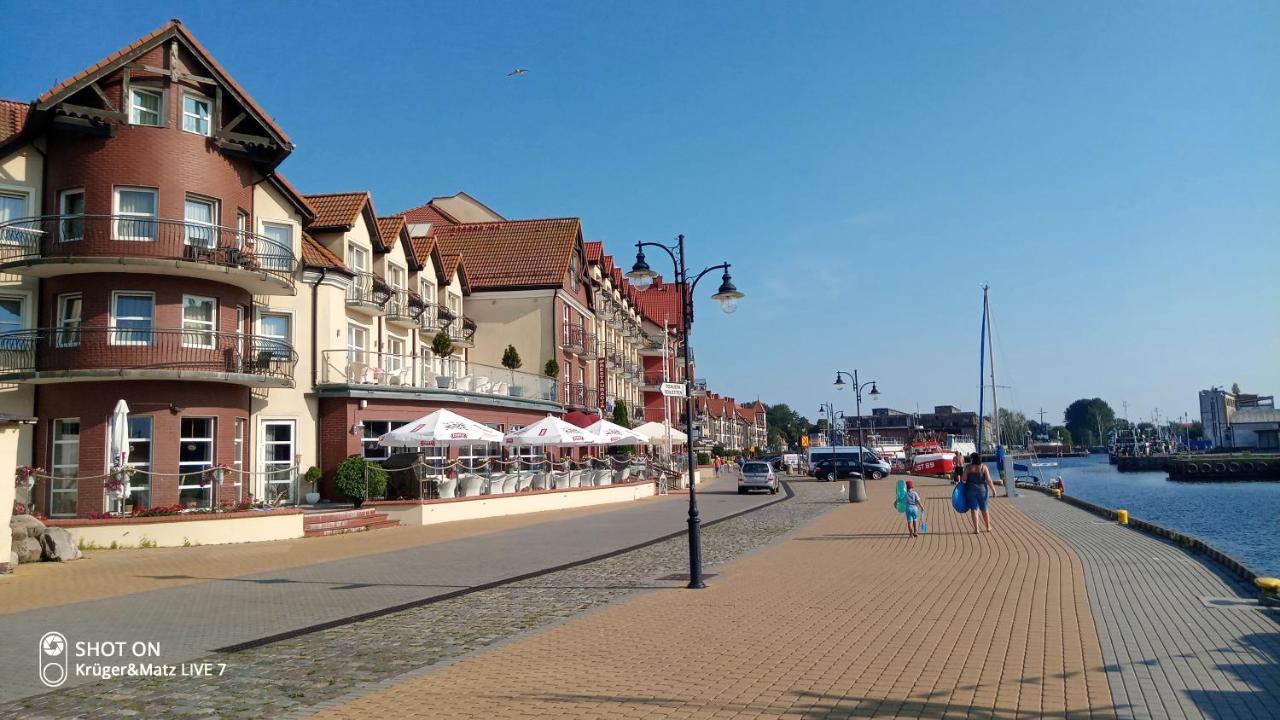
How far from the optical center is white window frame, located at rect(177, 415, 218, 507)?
22.1m

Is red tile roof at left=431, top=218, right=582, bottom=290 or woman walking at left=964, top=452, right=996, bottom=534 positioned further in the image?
red tile roof at left=431, top=218, right=582, bottom=290

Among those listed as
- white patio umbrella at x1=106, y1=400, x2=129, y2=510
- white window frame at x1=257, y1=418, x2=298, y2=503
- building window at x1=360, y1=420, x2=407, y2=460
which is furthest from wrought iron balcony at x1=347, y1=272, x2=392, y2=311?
white patio umbrella at x1=106, y1=400, x2=129, y2=510

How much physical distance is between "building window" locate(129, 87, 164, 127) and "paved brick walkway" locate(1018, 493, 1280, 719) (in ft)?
72.1

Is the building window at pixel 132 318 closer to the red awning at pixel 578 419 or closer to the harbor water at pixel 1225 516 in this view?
the red awning at pixel 578 419

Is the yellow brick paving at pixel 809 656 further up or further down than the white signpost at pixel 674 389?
further down

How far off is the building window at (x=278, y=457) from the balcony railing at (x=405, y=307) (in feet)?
21.6

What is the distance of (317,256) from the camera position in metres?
27.8

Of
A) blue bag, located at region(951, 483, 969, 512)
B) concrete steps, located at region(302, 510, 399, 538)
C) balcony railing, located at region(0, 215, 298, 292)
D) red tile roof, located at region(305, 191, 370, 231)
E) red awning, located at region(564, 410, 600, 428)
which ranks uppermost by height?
red tile roof, located at region(305, 191, 370, 231)

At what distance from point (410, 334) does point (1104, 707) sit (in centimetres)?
3080

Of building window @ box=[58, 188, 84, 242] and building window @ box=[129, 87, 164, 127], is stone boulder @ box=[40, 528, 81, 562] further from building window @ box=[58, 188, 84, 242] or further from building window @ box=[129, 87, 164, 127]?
building window @ box=[129, 87, 164, 127]

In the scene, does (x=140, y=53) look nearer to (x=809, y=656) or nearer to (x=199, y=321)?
(x=199, y=321)

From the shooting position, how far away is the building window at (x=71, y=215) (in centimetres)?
2133

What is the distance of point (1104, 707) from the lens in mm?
6621

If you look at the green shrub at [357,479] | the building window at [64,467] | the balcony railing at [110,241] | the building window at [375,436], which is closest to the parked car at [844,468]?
the building window at [375,436]
